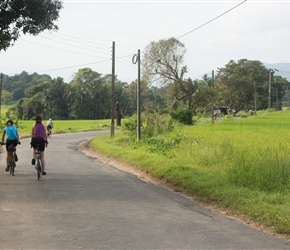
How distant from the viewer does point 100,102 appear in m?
99.5

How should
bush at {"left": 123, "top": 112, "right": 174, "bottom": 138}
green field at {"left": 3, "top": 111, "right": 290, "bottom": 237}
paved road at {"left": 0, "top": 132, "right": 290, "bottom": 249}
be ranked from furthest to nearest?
bush at {"left": 123, "top": 112, "right": 174, "bottom": 138} → green field at {"left": 3, "top": 111, "right": 290, "bottom": 237} → paved road at {"left": 0, "top": 132, "right": 290, "bottom": 249}

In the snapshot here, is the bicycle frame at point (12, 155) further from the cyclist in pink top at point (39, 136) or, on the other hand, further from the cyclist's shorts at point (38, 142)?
the cyclist's shorts at point (38, 142)

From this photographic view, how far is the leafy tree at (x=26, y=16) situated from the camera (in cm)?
1777

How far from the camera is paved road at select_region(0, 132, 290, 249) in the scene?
24.4 ft

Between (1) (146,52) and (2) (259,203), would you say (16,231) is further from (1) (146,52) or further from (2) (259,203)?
(1) (146,52)

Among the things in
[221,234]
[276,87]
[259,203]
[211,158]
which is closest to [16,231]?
[221,234]

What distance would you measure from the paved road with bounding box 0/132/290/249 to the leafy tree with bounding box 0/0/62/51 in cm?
667

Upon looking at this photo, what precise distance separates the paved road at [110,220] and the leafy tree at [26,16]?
6675 mm

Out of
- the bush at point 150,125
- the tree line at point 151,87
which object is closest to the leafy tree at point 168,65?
the tree line at point 151,87

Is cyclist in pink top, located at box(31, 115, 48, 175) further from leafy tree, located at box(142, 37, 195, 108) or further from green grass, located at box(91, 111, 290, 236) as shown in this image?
leafy tree, located at box(142, 37, 195, 108)

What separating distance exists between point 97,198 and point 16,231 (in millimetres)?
3695

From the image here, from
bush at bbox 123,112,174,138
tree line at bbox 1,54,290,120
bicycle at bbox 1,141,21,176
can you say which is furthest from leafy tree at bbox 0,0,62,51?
tree line at bbox 1,54,290,120

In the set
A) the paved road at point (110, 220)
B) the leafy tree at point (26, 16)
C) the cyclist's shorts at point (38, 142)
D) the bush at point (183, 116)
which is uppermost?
the leafy tree at point (26, 16)

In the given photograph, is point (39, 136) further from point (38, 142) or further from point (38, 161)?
point (38, 161)
